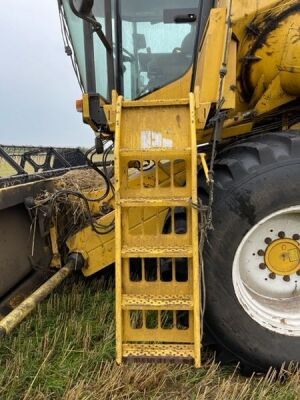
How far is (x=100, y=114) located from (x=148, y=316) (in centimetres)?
126

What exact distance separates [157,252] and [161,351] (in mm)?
439

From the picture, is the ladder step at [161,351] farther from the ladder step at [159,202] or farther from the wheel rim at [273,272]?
the ladder step at [159,202]

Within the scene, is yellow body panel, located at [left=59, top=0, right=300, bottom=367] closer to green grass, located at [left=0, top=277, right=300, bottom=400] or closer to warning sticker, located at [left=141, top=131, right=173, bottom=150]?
warning sticker, located at [left=141, top=131, right=173, bottom=150]

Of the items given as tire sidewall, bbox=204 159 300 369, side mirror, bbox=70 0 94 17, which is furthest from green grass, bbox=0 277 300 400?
side mirror, bbox=70 0 94 17

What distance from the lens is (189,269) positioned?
7.20 feet

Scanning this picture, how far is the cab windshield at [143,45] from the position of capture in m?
2.97

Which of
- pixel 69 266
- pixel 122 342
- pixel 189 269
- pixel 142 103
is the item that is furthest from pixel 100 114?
pixel 122 342

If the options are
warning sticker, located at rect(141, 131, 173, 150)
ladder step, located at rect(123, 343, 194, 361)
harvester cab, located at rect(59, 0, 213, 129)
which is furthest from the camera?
harvester cab, located at rect(59, 0, 213, 129)

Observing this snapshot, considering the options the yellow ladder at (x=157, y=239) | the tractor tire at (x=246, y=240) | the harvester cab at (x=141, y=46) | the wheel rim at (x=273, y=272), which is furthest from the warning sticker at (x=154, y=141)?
the harvester cab at (x=141, y=46)

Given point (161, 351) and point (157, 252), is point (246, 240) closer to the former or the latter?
point (157, 252)

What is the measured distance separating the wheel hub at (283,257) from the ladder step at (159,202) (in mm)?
659

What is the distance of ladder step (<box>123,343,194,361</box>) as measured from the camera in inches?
81.7

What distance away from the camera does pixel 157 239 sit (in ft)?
7.23

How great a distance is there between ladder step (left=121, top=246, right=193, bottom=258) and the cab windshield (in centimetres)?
130
